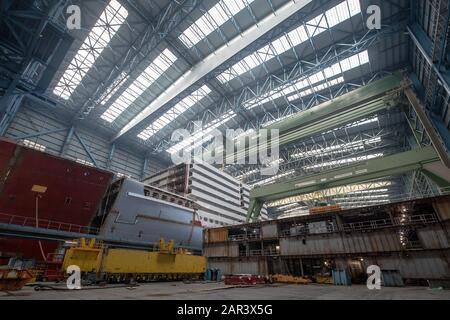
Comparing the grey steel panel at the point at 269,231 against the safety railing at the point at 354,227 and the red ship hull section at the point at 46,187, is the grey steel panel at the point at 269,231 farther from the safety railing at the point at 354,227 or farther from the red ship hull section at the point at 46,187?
the red ship hull section at the point at 46,187

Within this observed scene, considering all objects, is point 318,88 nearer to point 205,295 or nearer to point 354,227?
point 354,227

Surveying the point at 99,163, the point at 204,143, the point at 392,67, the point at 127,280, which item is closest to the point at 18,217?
the point at 127,280

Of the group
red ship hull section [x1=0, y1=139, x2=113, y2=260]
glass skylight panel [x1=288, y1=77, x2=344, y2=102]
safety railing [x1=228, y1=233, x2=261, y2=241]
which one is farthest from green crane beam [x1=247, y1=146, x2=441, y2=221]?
red ship hull section [x1=0, y1=139, x2=113, y2=260]

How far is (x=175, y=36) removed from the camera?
2044 centimetres

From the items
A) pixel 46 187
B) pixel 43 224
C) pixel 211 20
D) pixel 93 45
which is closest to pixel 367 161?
pixel 211 20

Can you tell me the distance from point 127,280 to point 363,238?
17.7 meters

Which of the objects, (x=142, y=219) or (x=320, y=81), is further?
(x=320, y=81)

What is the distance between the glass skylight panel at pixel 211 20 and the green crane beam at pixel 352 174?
15.4 meters

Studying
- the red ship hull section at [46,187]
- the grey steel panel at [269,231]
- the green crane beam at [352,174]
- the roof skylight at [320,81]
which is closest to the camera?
the red ship hull section at [46,187]

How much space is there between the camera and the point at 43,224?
48.4 feet

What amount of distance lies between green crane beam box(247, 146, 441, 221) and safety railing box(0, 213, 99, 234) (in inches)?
584

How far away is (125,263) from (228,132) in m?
20.9

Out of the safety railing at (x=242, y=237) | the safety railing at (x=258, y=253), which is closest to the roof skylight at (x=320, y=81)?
the safety railing at (x=242, y=237)

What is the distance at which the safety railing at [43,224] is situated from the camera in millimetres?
13355
